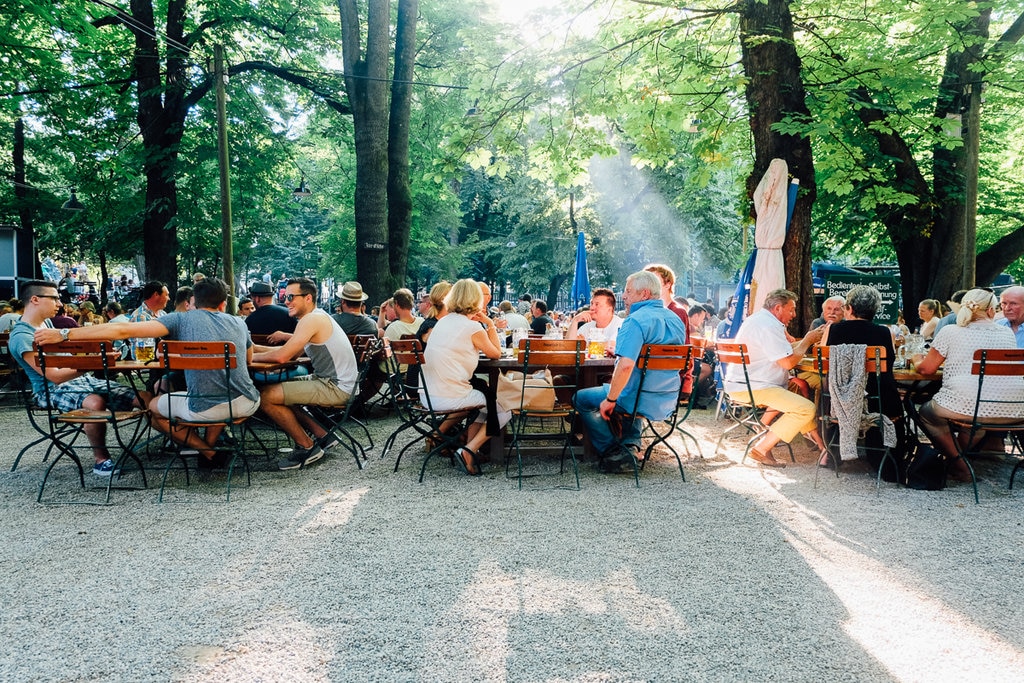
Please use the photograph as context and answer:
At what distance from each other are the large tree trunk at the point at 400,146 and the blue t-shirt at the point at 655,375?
8.60 m

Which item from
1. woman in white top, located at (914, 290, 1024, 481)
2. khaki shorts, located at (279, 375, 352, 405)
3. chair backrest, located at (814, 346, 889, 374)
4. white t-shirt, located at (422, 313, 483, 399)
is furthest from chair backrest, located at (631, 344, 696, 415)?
khaki shorts, located at (279, 375, 352, 405)

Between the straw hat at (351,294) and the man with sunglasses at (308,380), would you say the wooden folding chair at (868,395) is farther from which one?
the straw hat at (351,294)

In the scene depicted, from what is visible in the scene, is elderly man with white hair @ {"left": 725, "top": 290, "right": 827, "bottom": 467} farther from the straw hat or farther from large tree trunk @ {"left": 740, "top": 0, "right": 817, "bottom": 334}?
the straw hat

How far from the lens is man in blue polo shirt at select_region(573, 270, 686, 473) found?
19.7ft

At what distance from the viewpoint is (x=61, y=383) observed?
6.30 meters

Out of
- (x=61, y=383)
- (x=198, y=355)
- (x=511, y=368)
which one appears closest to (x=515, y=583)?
(x=511, y=368)

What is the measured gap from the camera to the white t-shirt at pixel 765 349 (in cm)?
664

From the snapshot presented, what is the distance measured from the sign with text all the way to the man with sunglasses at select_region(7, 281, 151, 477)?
1728 cm

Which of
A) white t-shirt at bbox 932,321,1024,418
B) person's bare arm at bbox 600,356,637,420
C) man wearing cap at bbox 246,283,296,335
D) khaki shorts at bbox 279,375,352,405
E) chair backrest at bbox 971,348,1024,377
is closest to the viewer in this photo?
chair backrest at bbox 971,348,1024,377

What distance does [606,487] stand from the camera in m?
6.03

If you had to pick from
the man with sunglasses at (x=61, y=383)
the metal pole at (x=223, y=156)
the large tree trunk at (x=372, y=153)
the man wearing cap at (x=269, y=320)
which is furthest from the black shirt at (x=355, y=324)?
the metal pole at (x=223, y=156)

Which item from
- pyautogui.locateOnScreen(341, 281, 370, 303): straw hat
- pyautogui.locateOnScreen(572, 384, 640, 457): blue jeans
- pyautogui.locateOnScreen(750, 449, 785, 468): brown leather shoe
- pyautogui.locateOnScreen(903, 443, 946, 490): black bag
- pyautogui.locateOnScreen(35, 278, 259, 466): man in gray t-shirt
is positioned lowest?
pyautogui.locateOnScreen(750, 449, 785, 468): brown leather shoe

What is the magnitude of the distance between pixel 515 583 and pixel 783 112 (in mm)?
7171

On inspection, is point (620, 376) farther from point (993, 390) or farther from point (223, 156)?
point (223, 156)
